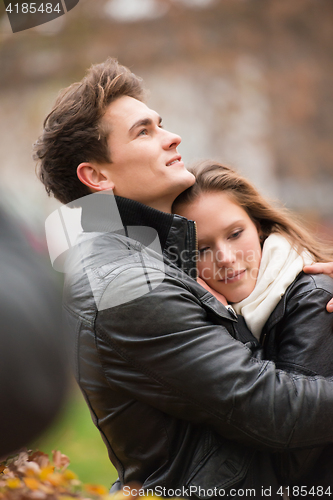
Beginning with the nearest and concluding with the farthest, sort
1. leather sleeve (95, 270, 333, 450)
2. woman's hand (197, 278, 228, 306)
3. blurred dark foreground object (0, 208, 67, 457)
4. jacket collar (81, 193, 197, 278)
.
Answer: blurred dark foreground object (0, 208, 67, 457) < leather sleeve (95, 270, 333, 450) < jacket collar (81, 193, 197, 278) < woman's hand (197, 278, 228, 306)

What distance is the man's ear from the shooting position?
2047mm

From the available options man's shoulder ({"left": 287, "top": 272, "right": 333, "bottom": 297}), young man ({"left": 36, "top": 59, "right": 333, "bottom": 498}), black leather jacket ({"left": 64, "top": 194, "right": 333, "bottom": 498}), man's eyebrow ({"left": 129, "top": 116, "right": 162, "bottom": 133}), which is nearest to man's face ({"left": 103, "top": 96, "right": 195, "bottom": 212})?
man's eyebrow ({"left": 129, "top": 116, "right": 162, "bottom": 133})

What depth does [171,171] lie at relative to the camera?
6.76 feet

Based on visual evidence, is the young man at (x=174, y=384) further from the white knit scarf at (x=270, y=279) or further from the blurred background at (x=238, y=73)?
the blurred background at (x=238, y=73)

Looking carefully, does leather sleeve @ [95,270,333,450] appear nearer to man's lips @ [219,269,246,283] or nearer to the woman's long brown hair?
man's lips @ [219,269,246,283]

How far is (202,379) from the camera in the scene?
53.2 inches

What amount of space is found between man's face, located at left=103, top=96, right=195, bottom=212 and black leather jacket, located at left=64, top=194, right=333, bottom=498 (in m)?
0.57

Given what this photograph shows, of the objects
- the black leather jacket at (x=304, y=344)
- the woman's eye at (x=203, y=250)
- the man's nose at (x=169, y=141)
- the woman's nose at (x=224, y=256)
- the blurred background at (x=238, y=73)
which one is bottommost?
the black leather jacket at (x=304, y=344)

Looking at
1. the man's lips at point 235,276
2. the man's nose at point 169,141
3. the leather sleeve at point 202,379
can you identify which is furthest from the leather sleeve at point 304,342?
the man's nose at point 169,141

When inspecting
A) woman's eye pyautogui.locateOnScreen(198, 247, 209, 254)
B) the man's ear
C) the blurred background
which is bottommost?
woman's eye pyautogui.locateOnScreen(198, 247, 209, 254)

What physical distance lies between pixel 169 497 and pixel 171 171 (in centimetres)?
129

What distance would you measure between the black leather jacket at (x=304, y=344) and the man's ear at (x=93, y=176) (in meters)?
0.92

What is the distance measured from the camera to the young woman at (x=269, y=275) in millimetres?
1576

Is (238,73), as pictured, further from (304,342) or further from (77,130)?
(304,342)
